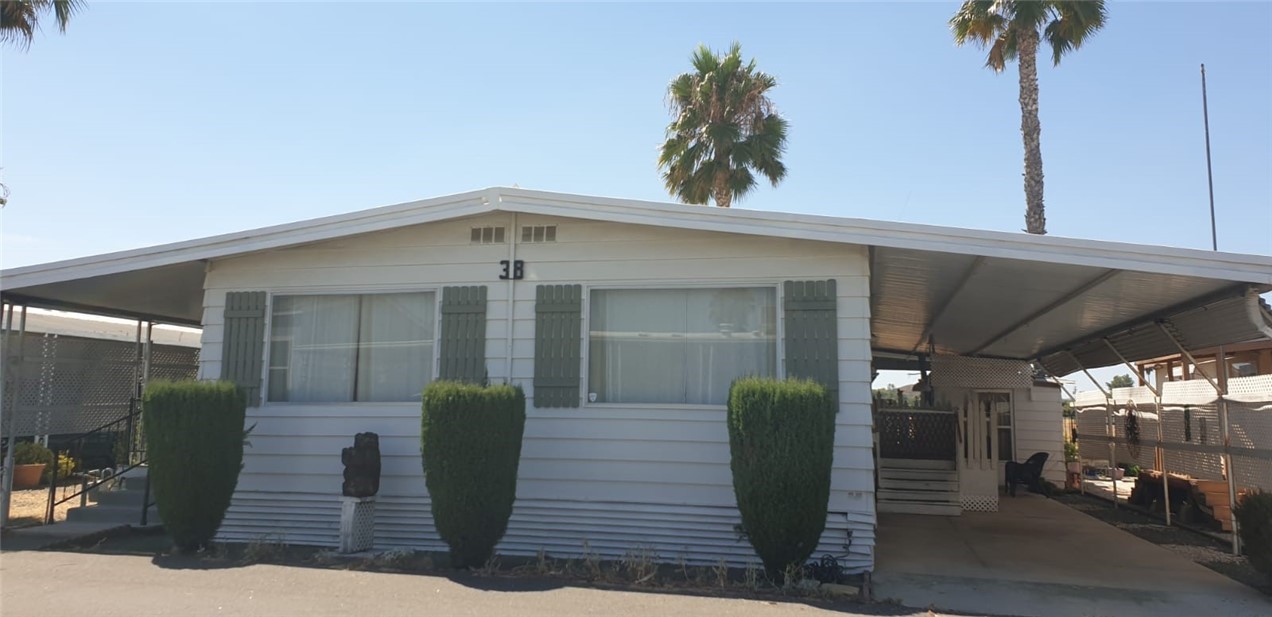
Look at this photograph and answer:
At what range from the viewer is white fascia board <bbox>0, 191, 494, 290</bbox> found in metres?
8.15

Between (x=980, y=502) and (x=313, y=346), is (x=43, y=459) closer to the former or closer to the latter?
(x=313, y=346)

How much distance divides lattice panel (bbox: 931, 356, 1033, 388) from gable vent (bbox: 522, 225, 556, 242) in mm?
8038

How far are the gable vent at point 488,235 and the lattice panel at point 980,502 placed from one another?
781 centimetres

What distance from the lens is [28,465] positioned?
Result: 1255 cm

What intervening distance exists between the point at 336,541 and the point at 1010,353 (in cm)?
1142

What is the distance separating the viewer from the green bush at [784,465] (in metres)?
6.63

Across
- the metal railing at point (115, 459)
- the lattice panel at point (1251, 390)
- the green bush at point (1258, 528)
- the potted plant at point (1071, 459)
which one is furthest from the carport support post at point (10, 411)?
the potted plant at point (1071, 459)

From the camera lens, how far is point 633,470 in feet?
26.1

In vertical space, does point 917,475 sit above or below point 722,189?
below

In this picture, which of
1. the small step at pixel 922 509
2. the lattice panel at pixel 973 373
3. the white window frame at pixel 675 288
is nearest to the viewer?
the white window frame at pixel 675 288

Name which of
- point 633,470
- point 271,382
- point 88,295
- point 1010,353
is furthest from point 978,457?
point 88,295

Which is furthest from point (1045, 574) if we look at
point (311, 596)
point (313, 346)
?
point (313, 346)

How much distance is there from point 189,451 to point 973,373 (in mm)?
11322

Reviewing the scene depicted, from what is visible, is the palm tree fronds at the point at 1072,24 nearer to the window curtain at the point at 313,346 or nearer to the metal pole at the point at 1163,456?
the metal pole at the point at 1163,456
